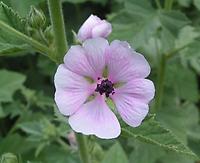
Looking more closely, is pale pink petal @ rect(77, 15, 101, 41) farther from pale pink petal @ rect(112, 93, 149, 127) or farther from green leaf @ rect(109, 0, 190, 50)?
green leaf @ rect(109, 0, 190, 50)

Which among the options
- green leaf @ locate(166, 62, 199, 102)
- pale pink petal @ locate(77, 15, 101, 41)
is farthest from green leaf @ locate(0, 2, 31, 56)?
green leaf @ locate(166, 62, 199, 102)

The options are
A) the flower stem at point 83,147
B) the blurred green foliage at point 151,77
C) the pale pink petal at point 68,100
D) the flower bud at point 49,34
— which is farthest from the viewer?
the blurred green foliage at point 151,77

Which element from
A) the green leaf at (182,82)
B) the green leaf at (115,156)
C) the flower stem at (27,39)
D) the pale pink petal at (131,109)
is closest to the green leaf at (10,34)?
the flower stem at (27,39)

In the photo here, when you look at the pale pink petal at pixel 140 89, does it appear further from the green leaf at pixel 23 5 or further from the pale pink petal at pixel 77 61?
the green leaf at pixel 23 5

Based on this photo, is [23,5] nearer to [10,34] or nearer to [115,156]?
[10,34]

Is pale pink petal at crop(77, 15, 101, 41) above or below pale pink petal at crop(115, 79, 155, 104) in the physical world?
above

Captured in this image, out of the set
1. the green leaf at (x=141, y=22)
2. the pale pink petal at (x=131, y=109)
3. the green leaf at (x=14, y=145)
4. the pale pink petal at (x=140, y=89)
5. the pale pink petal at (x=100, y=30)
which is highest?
the pale pink petal at (x=100, y=30)
